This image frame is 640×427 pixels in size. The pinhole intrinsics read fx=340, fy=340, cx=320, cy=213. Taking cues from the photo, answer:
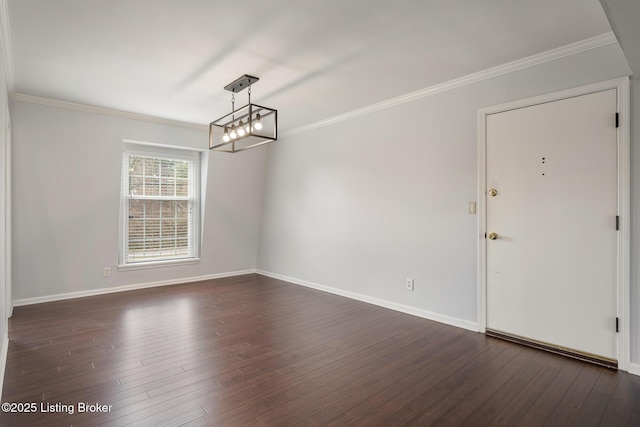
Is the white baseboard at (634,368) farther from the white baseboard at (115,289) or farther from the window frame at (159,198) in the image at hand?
the window frame at (159,198)

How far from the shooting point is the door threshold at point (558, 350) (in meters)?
2.65

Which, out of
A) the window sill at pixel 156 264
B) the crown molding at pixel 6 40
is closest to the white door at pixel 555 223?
the crown molding at pixel 6 40

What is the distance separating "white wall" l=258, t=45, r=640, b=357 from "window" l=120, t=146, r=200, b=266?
64.5 inches

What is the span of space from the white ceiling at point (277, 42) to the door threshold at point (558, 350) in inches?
98.9

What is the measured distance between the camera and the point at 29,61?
3104 millimetres

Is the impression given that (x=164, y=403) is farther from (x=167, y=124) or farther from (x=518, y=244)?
(x=167, y=124)

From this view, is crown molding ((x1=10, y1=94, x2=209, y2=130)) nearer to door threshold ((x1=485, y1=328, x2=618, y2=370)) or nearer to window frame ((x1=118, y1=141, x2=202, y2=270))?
window frame ((x1=118, y1=141, x2=202, y2=270))

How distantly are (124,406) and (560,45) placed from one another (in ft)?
13.5

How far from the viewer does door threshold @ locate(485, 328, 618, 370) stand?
8.70 ft

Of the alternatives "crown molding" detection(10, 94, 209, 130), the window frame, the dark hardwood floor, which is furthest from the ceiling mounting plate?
the dark hardwood floor

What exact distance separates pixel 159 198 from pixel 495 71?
4877 millimetres

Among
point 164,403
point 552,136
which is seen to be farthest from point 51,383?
point 552,136

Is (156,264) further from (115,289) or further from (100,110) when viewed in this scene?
(100,110)

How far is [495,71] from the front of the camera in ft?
10.6
